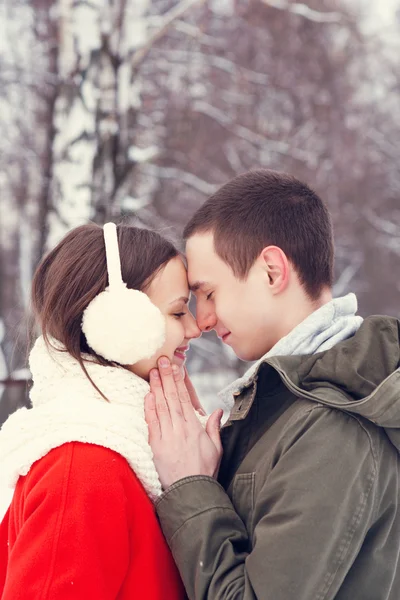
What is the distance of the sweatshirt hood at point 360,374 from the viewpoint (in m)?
1.75

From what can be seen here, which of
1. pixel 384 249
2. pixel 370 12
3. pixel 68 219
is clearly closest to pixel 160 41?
pixel 370 12

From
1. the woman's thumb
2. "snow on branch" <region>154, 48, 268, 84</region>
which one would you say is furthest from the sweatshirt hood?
"snow on branch" <region>154, 48, 268, 84</region>

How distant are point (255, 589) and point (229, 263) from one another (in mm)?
944

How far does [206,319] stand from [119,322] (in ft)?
1.17

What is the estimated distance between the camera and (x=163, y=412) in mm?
2086

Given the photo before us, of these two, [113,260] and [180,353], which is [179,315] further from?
[113,260]

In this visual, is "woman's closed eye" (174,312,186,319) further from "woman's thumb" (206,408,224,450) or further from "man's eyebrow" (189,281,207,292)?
"woman's thumb" (206,408,224,450)

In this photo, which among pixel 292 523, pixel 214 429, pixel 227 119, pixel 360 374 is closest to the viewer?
pixel 292 523

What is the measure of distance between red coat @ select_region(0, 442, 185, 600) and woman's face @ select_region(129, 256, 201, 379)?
1.33ft

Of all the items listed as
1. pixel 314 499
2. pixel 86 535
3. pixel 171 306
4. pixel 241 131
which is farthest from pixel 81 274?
pixel 241 131

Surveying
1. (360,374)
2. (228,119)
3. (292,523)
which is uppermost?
(360,374)

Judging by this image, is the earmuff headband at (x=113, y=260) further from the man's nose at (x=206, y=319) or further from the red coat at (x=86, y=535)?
the red coat at (x=86, y=535)

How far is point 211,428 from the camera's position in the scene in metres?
2.17

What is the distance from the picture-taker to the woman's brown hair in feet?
6.95
